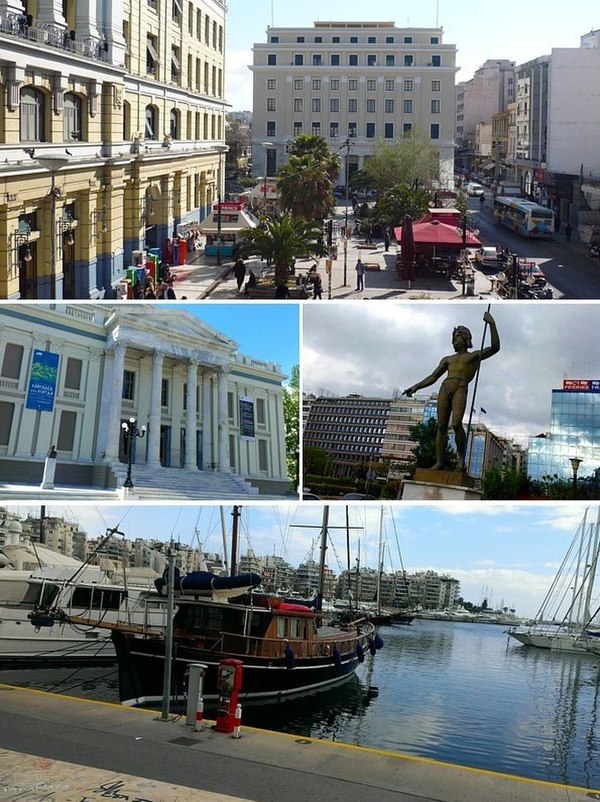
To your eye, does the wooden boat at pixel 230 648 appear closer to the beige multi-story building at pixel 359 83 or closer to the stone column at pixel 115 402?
the stone column at pixel 115 402

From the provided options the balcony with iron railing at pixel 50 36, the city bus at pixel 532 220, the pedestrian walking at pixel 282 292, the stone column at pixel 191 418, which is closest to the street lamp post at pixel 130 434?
the stone column at pixel 191 418

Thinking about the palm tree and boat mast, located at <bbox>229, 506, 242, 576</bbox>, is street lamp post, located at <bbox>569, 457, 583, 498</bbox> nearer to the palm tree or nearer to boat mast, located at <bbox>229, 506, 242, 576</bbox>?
boat mast, located at <bbox>229, 506, 242, 576</bbox>

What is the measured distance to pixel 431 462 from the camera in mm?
16219

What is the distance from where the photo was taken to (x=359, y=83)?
3634 inches

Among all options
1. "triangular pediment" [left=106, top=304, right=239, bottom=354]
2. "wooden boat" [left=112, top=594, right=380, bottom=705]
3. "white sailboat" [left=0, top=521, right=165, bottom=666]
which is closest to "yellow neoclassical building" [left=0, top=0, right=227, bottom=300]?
"triangular pediment" [left=106, top=304, right=239, bottom=354]

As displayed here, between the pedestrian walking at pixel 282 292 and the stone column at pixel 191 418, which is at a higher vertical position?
the pedestrian walking at pixel 282 292

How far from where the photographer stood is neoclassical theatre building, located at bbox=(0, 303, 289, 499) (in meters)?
16.6

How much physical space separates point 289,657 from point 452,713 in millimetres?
4967

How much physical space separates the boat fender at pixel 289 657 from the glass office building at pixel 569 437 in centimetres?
823

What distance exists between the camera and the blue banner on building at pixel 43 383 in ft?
54.5

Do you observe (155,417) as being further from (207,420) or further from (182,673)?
(182,673)

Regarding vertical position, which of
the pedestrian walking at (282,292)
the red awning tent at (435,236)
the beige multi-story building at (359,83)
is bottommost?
the pedestrian walking at (282,292)

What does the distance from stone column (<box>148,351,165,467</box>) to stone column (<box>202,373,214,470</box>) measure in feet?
2.37

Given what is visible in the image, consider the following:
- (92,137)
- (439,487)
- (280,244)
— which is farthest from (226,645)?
(92,137)
